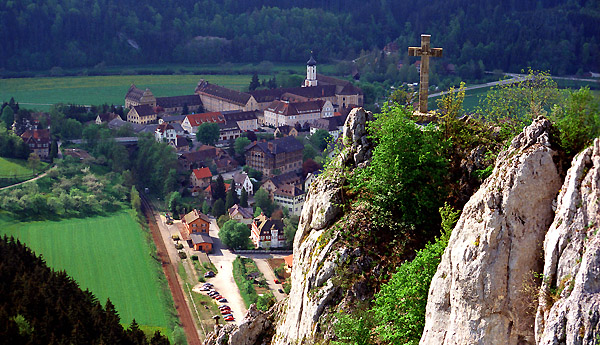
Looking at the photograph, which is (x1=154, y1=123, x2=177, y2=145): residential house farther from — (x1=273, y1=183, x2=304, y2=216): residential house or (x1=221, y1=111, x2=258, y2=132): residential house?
(x1=273, y1=183, x2=304, y2=216): residential house

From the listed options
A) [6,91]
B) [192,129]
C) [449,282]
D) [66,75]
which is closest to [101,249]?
[192,129]

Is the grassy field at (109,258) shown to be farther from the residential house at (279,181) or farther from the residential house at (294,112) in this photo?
the residential house at (294,112)

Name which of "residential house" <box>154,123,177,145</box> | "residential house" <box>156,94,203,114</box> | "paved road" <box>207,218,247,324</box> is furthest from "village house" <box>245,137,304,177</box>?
"residential house" <box>156,94,203,114</box>

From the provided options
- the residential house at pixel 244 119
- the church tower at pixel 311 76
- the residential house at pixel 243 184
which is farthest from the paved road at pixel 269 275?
the church tower at pixel 311 76

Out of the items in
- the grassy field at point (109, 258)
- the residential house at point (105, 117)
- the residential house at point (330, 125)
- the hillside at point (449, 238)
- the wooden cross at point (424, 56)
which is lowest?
the grassy field at point (109, 258)

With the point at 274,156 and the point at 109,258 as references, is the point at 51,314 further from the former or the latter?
the point at 274,156

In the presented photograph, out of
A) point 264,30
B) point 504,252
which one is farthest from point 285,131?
point 504,252
